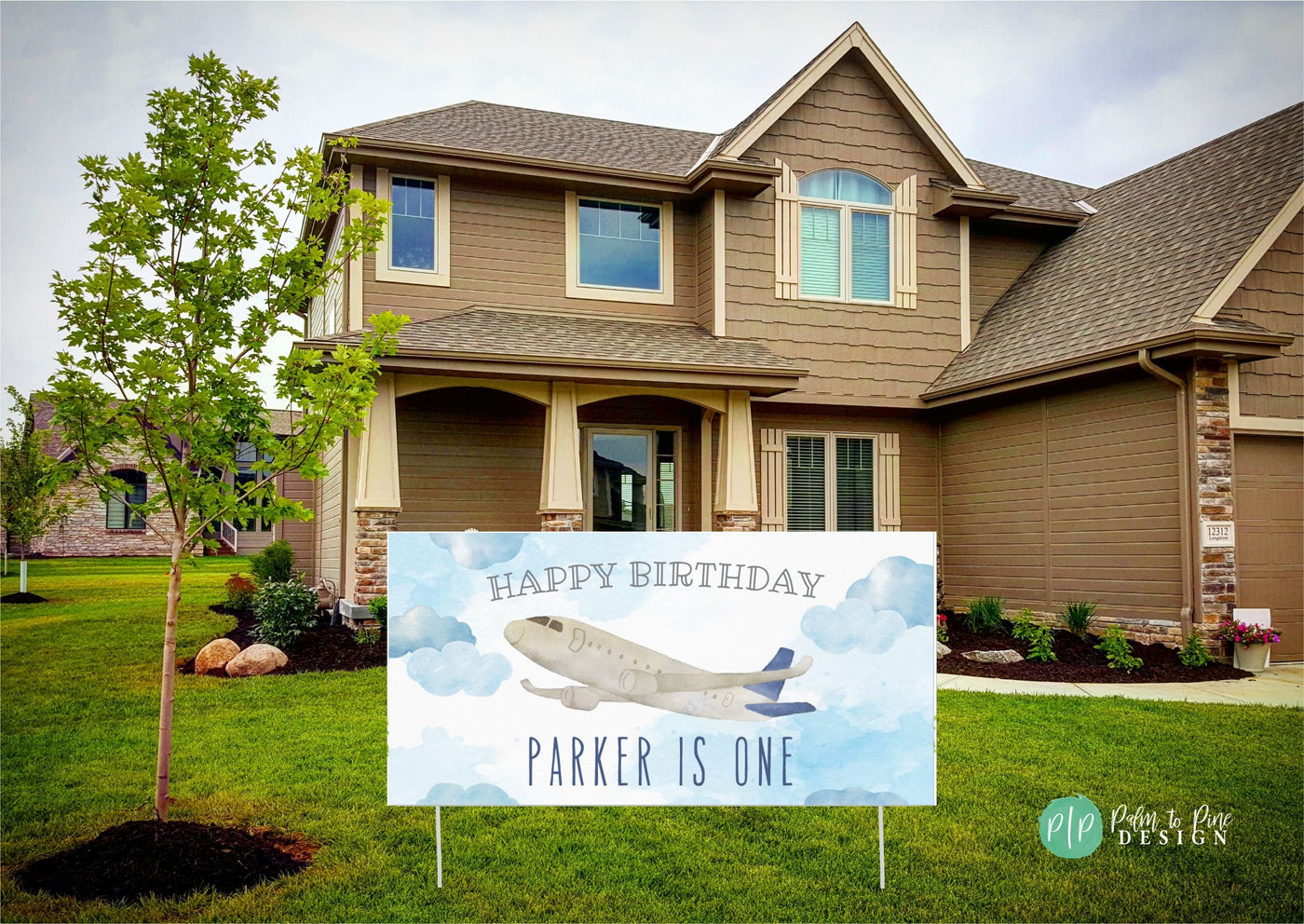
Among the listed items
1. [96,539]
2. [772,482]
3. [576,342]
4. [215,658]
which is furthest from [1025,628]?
[96,539]

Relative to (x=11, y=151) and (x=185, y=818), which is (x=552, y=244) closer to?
(x=11, y=151)

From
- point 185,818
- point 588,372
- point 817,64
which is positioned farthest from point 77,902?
point 817,64

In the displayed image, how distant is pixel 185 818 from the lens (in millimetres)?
5539

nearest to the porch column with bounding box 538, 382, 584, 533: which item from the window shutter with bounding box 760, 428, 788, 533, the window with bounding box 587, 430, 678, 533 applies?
the window with bounding box 587, 430, 678, 533

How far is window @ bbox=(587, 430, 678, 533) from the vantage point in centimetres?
1383

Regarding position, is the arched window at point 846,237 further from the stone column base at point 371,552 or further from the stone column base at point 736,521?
the stone column base at point 371,552

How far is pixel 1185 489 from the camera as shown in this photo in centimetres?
1089

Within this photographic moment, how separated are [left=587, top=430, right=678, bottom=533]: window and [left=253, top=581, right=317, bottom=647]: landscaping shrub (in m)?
3.99

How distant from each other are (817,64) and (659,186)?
2.90m

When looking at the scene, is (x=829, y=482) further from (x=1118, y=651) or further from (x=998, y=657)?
(x=1118, y=651)

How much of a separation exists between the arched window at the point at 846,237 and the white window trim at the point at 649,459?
9.30 ft

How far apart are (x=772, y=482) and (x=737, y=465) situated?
1.54m

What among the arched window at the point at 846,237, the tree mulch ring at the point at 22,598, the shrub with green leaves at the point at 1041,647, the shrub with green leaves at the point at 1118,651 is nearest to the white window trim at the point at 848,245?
the arched window at the point at 846,237

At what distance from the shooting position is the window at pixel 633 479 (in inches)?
544
